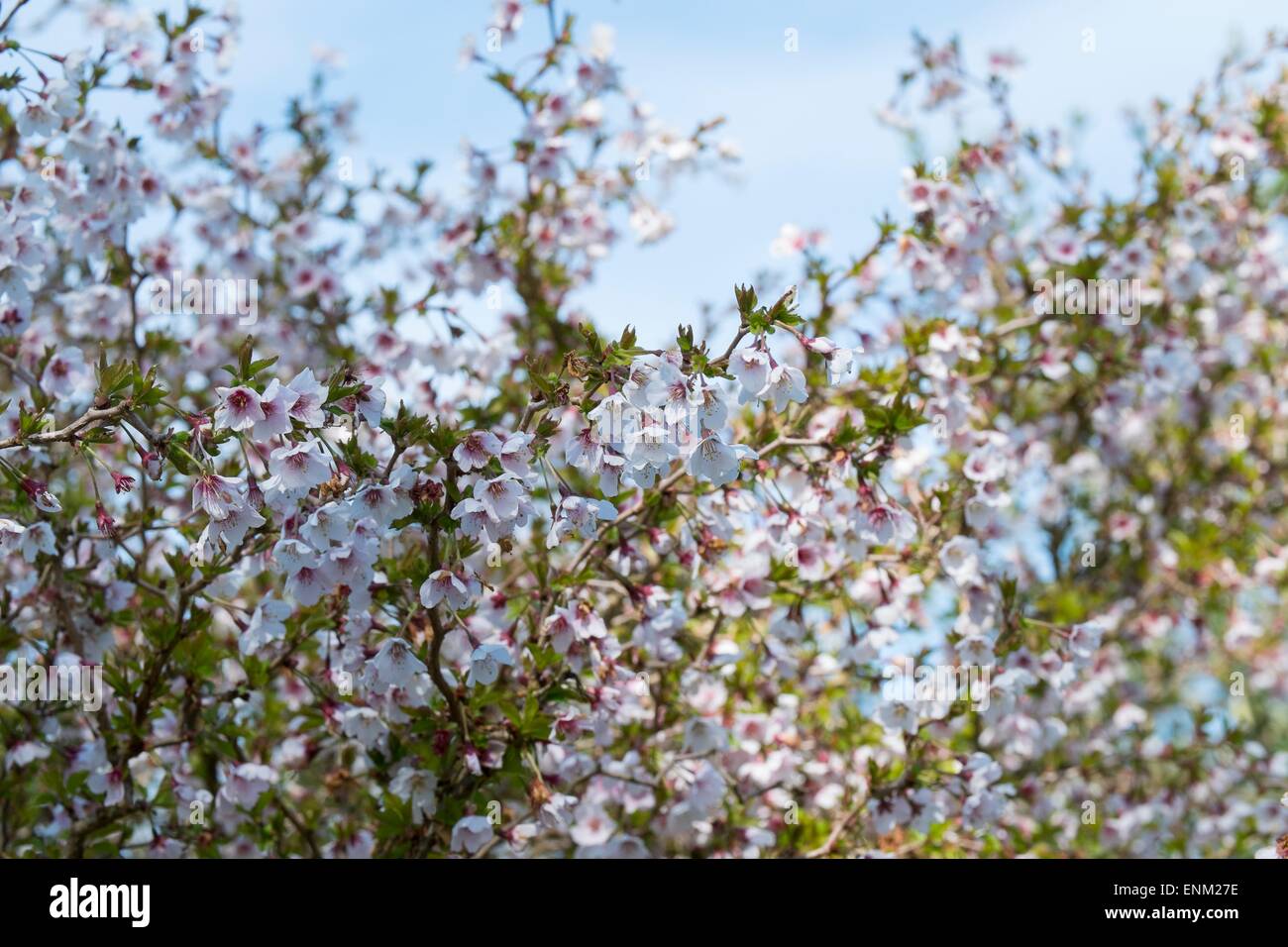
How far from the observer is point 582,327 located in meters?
2.53

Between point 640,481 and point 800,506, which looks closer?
point 640,481

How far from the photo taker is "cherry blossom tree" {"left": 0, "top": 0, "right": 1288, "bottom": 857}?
2.72 meters

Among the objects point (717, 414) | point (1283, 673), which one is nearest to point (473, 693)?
point (717, 414)

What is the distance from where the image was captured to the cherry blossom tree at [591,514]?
272cm

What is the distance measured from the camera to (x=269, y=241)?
208 inches

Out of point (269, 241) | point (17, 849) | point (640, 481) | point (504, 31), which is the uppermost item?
point (504, 31)

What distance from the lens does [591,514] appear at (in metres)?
2.68

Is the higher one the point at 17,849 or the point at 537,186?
the point at 537,186

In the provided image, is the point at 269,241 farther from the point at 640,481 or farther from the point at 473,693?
the point at 640,481

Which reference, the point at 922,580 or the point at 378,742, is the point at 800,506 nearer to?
the point at 922,580
